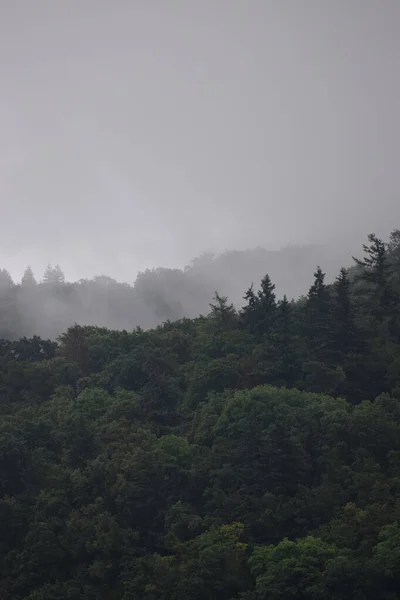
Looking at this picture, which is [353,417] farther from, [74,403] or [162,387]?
[74,403]

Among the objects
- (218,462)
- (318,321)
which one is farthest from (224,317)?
(218,462)

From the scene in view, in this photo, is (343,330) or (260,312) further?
(260,312)

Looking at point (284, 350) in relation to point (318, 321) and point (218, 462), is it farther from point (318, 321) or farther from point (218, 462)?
point (218, 462)

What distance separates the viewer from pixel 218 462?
4744cm

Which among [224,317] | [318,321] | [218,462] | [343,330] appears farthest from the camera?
[224,317]

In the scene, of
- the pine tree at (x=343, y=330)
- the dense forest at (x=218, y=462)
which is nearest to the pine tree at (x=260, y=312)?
the dense forest at (x=218, y=462)

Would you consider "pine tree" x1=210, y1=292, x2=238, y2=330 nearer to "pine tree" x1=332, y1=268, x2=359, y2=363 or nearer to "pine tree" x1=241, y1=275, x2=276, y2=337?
"pine tree" x1=241, y1=275, x2=276, y2=337

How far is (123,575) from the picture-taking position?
135 ft

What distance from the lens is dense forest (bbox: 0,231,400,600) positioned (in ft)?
127

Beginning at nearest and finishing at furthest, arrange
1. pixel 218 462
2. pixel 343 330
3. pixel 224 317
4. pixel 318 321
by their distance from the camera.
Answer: pixel 218 462 < pixel 343 330 < pixel 318 321 < pixel 224 317

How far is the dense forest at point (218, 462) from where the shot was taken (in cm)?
3878

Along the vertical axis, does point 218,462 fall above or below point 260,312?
below

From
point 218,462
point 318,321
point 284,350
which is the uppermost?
point 318,321

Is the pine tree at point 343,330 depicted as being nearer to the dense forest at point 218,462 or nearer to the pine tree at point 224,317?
the dense forest at point 218,462
